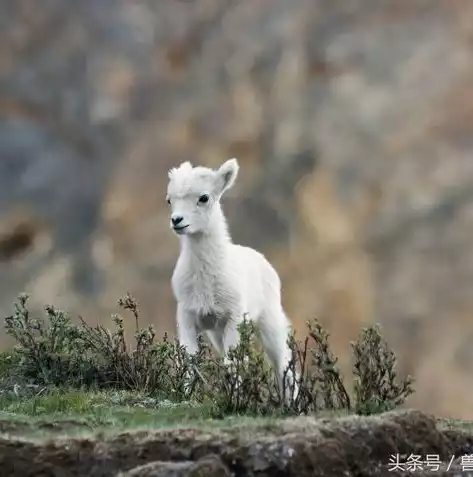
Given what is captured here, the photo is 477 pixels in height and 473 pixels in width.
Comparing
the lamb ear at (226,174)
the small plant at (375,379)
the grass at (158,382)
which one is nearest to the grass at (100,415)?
the grass at (158,382)

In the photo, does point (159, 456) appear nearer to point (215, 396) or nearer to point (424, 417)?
point (424, 417)

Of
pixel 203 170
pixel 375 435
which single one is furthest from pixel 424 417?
pixel 203 170

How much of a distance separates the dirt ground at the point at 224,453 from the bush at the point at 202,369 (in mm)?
816

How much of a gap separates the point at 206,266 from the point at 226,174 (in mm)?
509

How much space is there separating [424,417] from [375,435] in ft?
0.97

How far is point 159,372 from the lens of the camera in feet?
15.7

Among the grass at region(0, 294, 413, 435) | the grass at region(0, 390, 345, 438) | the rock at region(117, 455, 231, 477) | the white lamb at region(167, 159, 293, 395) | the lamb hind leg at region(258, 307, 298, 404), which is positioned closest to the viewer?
the rock at region(117, 455, 231, 477)

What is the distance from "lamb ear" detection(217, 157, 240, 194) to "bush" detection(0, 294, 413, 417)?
865 mm

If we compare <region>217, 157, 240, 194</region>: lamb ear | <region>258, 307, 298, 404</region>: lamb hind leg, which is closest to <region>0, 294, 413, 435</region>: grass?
<region>258, 307, 298, 404</region>: lamb hind leg

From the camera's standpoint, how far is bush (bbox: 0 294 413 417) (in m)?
3.58

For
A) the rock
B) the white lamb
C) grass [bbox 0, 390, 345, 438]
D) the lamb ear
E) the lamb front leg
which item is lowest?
the rock

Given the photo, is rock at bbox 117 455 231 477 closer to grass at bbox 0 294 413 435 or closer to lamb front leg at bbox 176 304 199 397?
grass at bbox 0 294 413 435

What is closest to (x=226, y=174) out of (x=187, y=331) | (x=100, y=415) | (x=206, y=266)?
(x=206, y=266)

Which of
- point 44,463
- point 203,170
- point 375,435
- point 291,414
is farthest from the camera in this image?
point 203,170
